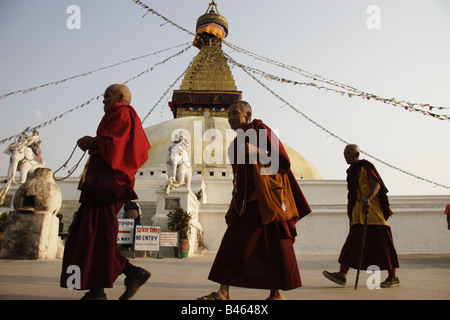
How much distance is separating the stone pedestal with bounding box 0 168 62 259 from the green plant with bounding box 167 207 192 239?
9.50 feet

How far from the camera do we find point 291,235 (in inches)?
130

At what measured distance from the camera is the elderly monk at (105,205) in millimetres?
2768

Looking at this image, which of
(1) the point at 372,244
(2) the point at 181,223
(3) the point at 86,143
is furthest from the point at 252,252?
(2) the point at 181,223

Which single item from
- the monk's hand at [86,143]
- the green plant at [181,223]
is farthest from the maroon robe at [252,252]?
the green plant at [181,223]

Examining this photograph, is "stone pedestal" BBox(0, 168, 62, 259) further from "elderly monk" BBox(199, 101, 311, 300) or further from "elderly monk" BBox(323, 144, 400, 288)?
"elderly monk" BBox(323, 144, 400, 288)

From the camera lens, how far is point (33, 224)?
646 centimetres

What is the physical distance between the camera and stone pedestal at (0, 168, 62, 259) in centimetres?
633

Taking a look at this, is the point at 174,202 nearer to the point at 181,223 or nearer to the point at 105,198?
the point at 181,223

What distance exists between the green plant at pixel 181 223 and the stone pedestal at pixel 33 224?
2895 millimetres

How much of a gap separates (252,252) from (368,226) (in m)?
2.32

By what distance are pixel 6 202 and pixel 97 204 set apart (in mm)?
12625

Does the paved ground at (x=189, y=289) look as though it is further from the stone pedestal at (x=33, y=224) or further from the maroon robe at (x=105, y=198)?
the stone pedestal at (x=33, y=224)
